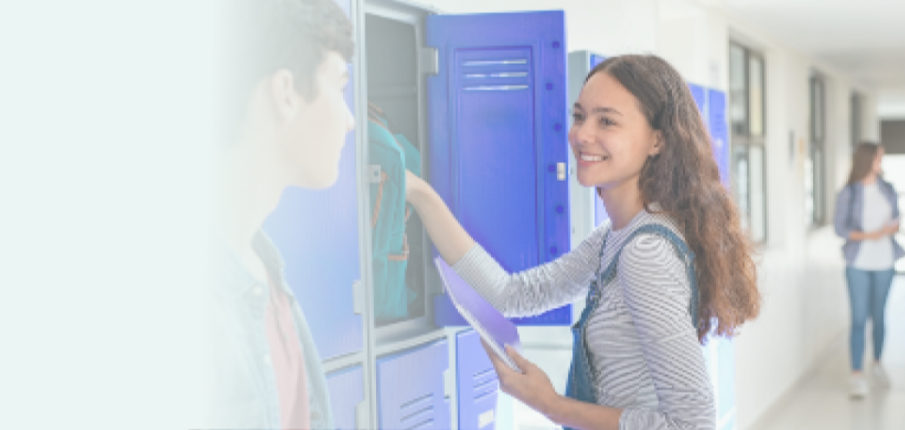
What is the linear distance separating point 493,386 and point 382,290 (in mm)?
472

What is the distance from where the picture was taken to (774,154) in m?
6.09

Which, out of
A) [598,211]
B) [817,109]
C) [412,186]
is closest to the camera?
[412,186]

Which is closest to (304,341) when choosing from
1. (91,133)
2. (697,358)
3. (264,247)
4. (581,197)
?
(264,247)

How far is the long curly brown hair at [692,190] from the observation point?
4.90ft

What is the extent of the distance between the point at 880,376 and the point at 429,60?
533 cm

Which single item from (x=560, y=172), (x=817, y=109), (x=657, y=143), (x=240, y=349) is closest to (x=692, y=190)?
(x=657, y=143)

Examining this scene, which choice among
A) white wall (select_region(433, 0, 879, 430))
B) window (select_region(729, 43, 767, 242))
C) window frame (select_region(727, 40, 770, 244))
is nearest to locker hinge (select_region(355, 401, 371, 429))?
white wall (select_region(433, 0, 879, 430))

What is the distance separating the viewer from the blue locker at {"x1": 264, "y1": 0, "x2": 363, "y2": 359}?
1.37m

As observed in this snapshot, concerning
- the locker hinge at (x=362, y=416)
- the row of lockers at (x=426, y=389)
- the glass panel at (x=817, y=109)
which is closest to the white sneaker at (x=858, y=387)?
the glass panel at (x=817, y=109)

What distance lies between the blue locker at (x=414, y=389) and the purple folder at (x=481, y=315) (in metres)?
0.17

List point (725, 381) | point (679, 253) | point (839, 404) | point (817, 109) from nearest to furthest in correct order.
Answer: point (679, 253), point (725, 381), point (839, 404), point (817, 109)

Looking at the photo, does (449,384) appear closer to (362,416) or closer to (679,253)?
(362,416)

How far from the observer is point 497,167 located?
1.92m

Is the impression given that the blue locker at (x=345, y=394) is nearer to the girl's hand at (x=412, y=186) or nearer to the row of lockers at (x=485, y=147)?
the row of lockers at (x=485, y=147)
